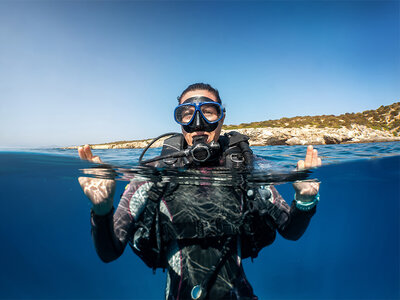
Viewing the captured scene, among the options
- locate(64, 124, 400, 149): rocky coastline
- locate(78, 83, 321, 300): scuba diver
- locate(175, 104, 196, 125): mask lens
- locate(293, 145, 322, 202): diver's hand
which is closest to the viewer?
locate(78, 83, 321, 300): scuba diver

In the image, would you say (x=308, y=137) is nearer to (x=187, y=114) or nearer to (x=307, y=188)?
(x=307, y=188)

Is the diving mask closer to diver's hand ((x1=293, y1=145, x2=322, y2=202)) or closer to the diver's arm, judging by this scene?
diver's hand ((x1=293, y1=145, x2=322, y2=202))

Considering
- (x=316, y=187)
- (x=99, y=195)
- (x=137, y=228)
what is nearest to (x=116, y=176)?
(x=137, y=228)

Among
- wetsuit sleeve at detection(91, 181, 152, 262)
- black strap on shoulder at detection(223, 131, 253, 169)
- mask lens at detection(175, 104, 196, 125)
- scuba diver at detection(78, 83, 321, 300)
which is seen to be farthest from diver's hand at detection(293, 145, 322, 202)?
wetsuit sleeve at detection(91, 181, 152, 262)

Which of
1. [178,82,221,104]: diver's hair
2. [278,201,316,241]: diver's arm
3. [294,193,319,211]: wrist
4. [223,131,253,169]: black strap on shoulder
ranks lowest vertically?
[278,201,316,241]: diver's arm

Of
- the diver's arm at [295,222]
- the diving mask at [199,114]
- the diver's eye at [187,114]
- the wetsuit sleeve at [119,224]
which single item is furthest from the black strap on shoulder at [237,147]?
the wetsuit sleeve at [119,224]

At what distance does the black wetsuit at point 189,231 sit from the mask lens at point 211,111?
136 centimetres

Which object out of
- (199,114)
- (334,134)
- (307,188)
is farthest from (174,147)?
(334,134)

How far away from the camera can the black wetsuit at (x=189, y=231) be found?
2623 mm

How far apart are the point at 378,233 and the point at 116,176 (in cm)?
3123

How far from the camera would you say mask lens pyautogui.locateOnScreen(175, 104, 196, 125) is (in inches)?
140

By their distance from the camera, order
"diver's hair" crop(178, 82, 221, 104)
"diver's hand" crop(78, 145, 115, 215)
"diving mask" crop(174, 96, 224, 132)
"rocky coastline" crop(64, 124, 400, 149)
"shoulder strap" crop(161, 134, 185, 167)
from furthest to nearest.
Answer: "rocky coastline" crop(64, 124, 400, 149) → "diver's hair" crop(178, 82, 221, 104) → "shoulder strap" crop(161, 134, 185, 167) → "diving mask" crop(174, 96, 224, 132) → "diver's hand" crop(78, 145, 115, 215)

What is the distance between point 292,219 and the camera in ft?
10.2

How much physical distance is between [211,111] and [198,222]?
77.5 inches
